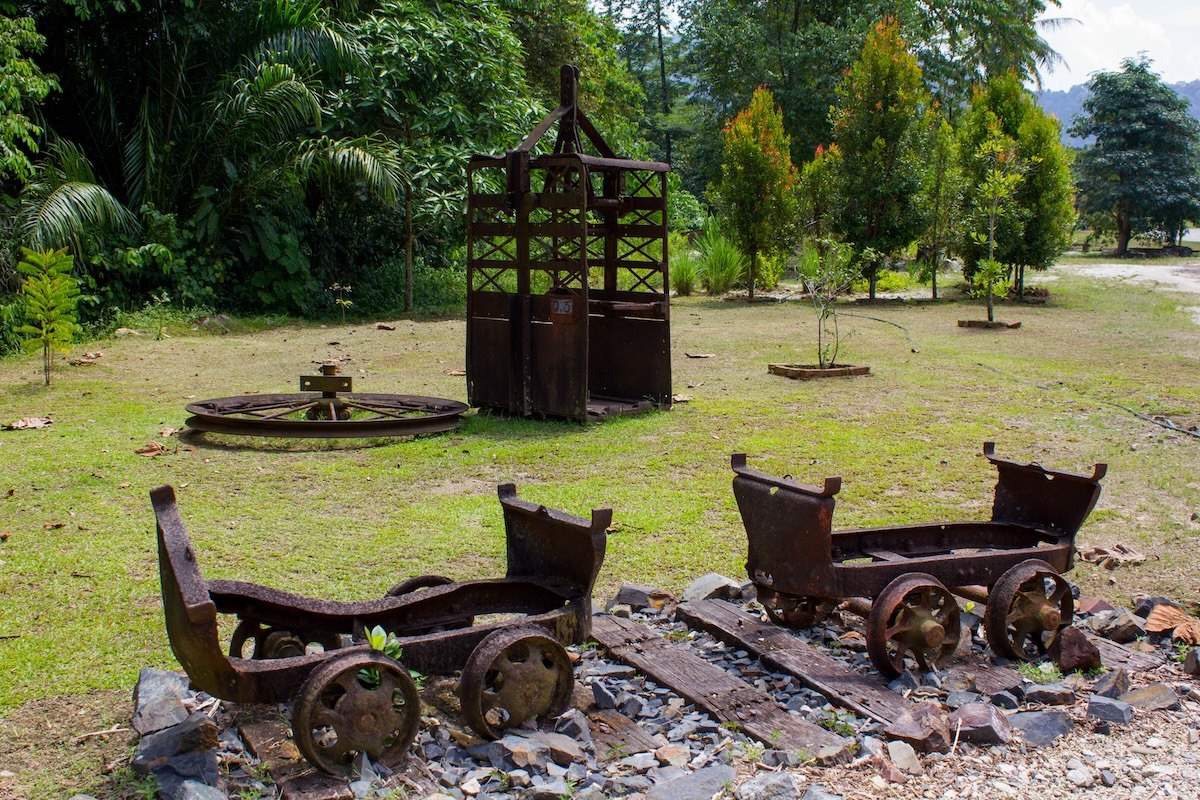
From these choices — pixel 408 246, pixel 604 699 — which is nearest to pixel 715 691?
pixel 604 699

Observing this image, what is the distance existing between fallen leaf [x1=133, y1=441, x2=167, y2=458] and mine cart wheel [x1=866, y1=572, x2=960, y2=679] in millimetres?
5610

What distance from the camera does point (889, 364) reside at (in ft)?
39.9

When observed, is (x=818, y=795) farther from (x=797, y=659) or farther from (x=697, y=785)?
(x=797, y=659)

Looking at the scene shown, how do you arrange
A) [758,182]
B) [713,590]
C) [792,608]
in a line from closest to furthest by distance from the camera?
[792,608]
[713,590]
[758,182]

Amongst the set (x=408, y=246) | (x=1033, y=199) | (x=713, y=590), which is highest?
(x=1033, y=199)

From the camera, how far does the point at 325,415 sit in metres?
8.83

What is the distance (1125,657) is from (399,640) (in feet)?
8.62

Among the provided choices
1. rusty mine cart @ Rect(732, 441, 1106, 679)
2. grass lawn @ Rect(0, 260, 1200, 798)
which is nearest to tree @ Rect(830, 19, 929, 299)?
grass lawn @ Rect(0, 260, 1200, 798)

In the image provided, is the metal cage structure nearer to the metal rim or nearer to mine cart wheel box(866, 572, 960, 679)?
the metal rim

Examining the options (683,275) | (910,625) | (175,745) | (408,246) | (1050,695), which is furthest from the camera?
(683,275)

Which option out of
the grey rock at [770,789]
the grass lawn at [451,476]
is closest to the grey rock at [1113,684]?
the grass lawn at [451,476]

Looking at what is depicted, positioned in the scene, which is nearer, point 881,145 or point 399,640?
point 399,640

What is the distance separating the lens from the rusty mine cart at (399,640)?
3.07 m

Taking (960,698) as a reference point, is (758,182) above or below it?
above
